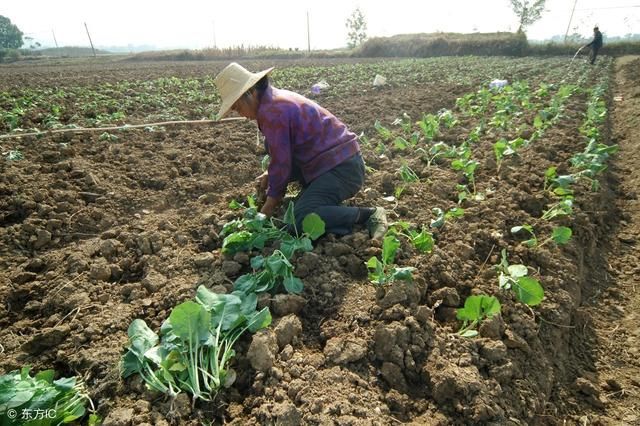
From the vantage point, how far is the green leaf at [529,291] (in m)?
2.09

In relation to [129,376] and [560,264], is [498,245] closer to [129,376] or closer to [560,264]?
[560,264]

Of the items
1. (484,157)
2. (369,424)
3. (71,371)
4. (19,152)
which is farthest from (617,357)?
(19,152)

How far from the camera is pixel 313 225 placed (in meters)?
2.52

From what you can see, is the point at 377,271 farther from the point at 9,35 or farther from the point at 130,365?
the point at 9,35

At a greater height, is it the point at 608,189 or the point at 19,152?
the point at 19,152

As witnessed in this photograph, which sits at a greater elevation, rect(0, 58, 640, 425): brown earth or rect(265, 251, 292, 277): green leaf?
rect(265, 251, 292, 277): green leaf

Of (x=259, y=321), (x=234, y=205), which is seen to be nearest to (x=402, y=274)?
(x=259, y=321)

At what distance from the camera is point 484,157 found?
14.2ft

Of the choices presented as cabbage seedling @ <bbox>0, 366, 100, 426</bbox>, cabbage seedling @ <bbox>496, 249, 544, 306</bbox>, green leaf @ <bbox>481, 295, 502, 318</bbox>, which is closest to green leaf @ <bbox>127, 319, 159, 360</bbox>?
cabbage seedling @ <bbox>0, 366, 100, 426</bbox>

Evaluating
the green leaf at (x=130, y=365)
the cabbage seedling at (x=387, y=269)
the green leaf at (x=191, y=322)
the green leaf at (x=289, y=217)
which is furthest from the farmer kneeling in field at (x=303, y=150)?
the green leaf at (x=130, y=365)

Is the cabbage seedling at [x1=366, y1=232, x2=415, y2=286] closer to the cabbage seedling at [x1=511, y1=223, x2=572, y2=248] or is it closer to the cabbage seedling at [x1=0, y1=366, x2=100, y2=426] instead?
the cabbage seedling at [x1=511, y1=223, x2=572, y2=248]

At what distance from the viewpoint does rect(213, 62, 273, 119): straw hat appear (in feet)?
8.43

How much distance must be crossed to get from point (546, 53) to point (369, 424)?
26.4m

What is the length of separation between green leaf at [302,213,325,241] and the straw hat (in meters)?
0.90
